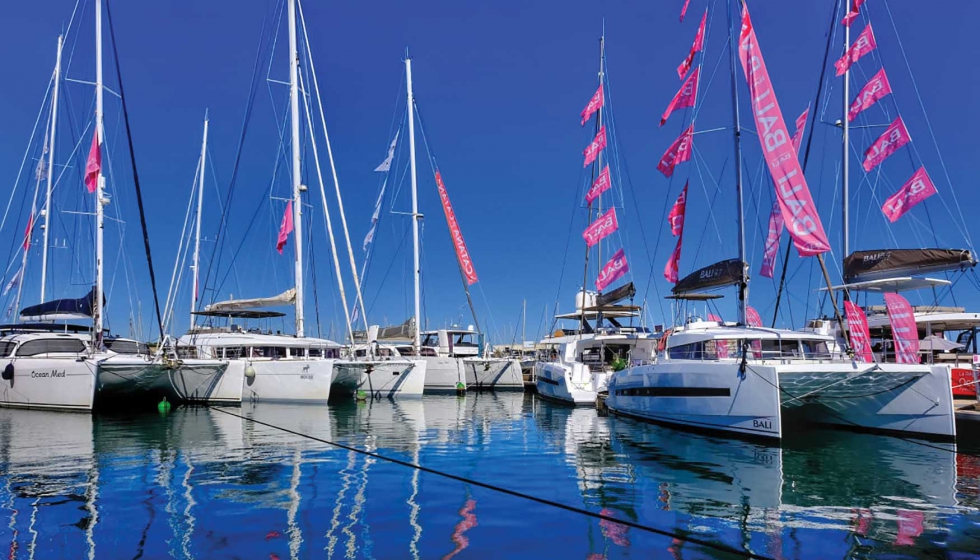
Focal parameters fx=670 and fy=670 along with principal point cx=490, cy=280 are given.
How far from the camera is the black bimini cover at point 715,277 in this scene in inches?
771

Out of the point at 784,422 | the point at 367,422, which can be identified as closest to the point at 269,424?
the point at 367,422

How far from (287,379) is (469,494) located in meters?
16.8

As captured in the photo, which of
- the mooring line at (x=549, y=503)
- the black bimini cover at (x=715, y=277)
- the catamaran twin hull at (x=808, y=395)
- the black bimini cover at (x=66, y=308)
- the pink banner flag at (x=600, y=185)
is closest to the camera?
the mooring line at (x=549, y=503)

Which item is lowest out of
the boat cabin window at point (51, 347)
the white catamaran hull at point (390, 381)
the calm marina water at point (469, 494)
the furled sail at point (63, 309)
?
the calm marina water at point (469, 494)

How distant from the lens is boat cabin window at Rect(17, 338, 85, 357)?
23.7 meters

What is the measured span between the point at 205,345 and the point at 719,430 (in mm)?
19676

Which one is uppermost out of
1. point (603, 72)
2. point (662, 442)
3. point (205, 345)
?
point (603, 72)

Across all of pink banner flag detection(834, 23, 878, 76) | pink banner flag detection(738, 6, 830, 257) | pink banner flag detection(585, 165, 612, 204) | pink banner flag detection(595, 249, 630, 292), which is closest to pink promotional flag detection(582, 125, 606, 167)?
pink banner flag detection(585, 165, 612, 204)

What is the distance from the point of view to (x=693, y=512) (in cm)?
916

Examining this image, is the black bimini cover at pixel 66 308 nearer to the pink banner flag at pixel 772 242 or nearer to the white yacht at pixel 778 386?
the white yacht at pixel 778 386

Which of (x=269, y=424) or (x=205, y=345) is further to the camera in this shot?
(x=205, y=345)

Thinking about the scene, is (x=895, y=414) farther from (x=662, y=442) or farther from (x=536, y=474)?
(x=536, y=474)

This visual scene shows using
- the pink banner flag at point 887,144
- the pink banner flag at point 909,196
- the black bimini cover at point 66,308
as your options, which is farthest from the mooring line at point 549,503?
the pink banner flag at point 887,144

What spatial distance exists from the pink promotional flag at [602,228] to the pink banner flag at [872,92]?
1058 centimetres
